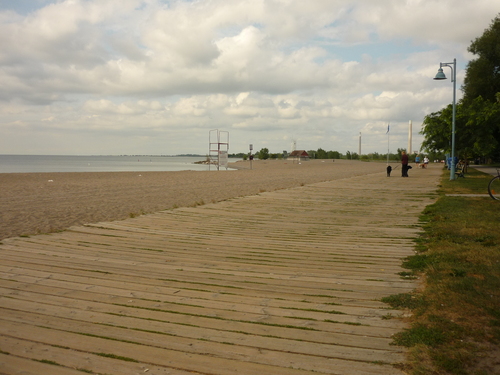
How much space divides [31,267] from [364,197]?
10292 millimetres

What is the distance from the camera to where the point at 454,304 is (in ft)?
11.5

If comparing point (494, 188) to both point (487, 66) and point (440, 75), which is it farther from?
point (487, 66)

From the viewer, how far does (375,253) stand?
5.70m

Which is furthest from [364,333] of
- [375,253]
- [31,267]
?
[31,267]

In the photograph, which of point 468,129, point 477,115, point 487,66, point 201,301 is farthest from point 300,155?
point 201,301

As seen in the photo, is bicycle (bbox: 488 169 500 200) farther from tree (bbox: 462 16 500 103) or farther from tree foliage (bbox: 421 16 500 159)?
tree (bbox: 462 16 500 103)

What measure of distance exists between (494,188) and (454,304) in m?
9.26

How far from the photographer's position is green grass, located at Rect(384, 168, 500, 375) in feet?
8.65

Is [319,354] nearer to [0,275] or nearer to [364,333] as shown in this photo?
[364,333]

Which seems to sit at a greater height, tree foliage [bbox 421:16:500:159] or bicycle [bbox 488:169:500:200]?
tree foliage [bbox 421:16:500:159]

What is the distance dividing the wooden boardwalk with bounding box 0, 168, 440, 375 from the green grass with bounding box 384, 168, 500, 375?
0.56 feet

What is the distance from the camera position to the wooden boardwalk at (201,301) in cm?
275

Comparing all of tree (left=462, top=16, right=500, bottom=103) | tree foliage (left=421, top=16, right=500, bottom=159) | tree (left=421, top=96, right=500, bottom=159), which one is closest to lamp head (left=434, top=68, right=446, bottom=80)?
tree foliage (left=421, top=16, right=500, bottom=159)

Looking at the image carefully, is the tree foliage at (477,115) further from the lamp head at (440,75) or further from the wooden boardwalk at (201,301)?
the wooden boardwalk at (201,301)
